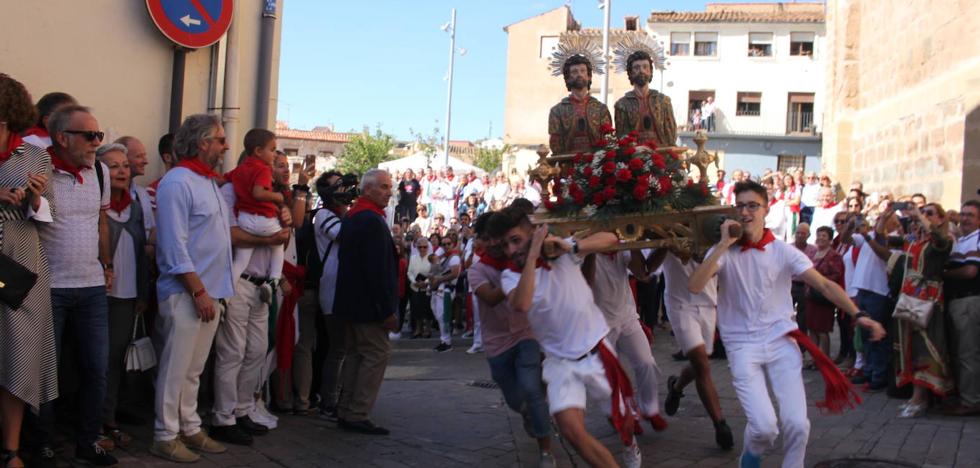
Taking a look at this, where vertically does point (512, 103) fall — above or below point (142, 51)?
above

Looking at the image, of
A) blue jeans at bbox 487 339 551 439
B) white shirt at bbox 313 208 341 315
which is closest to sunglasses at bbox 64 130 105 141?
white shirt at bbox 313 208 341 315

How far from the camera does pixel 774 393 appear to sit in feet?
18.1

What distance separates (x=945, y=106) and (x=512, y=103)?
44599 millimetres

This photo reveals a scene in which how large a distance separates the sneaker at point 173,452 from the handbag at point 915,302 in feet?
22.8

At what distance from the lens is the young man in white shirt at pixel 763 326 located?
5.34 metres

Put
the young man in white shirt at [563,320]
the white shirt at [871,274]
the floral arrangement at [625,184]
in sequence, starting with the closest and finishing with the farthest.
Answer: the young man in white shirt at [563,320], the floral arrangement at [625,184], the white shirt at [871,274]

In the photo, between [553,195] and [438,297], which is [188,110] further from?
[438,297]

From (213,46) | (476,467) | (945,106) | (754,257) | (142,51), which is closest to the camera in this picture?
(754,257)

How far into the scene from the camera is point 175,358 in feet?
19.6

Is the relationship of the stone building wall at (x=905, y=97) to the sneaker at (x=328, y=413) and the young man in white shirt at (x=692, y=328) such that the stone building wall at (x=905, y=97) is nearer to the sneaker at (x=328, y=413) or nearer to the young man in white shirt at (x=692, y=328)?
the young man in white shirt at (x=692, y=328)

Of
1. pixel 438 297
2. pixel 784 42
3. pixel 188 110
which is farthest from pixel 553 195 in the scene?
pixel 784 42

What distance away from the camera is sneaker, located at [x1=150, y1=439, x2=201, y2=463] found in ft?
19.3

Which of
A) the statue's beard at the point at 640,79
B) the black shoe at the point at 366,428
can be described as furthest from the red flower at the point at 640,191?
the black shoe at the point at 366,428

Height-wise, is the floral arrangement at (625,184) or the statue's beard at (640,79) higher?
the statue's beard at (640,79)
